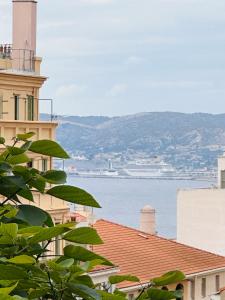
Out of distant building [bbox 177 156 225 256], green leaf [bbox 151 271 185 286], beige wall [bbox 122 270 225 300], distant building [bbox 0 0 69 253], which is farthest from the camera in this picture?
distant building [bbox 177 156 225 256]

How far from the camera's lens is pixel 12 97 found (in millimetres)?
35344

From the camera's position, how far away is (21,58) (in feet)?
121

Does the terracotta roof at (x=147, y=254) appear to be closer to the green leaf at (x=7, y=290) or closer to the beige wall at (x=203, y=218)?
the beige wall at (x=203, y=218)

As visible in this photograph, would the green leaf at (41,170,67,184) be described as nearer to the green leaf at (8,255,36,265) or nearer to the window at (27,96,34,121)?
the green leaf at (8,255,36,265)

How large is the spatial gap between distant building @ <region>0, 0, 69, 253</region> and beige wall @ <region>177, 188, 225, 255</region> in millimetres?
26111

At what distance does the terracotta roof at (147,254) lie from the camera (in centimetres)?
4381

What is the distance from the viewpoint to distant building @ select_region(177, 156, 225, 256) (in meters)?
62.7

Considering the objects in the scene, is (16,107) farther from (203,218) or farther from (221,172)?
(221,172)

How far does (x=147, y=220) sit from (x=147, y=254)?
50.9 ft

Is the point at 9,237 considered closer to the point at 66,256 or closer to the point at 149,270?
A: the point at 66,256

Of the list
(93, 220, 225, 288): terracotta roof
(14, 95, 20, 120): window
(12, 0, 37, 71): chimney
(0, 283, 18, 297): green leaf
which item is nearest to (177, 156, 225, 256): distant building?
(93, 220, 225, 288): terracotta roof

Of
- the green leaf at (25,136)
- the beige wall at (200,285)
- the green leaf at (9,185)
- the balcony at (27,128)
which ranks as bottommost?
the beige wall at (200,285)

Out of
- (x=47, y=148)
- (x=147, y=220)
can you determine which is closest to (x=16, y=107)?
(x=147, y=220)

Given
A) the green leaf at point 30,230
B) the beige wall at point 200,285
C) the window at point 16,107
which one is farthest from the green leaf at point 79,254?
the beige wall at point 200,285
